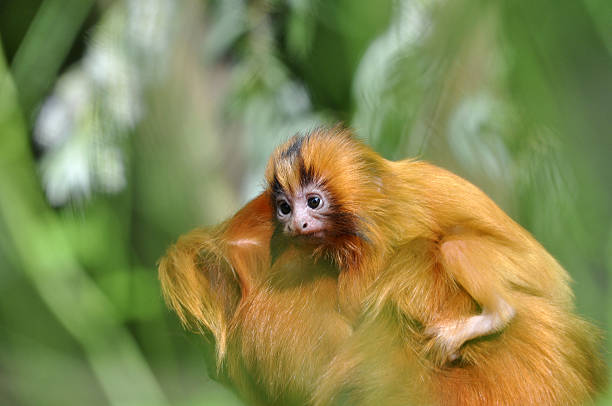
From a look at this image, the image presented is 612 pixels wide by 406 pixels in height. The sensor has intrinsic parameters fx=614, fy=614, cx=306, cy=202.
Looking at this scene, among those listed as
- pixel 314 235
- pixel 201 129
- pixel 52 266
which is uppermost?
pixel 314 235

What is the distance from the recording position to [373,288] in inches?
36.8

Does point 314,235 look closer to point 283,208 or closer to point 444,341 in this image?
point 283,208

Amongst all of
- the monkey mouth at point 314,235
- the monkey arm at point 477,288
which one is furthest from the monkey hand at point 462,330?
the monkey mouth at point 314,235

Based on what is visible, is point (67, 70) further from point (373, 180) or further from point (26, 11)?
point (373, 180)

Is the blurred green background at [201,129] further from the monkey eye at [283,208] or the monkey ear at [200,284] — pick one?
the monkey eye at [283,208]

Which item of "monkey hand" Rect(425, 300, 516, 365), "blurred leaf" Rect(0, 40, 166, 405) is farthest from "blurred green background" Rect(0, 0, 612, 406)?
"monkey hand" Rect(425, 300, 516, 365)

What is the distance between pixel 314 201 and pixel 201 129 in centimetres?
93

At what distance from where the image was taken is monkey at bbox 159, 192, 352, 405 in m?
0.93

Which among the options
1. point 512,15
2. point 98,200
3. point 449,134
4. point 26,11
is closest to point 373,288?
point 449,134

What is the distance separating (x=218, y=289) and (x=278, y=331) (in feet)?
0.56

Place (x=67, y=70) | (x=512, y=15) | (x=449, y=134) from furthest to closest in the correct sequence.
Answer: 1. (x=67, y=70)
2. (x=449, y=134)
3. (x=512, y=15)

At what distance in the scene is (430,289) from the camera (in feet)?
2.86

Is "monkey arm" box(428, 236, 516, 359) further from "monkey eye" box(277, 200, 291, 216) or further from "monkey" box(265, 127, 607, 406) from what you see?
"monkey eye" box(277, 200, 291, 216)

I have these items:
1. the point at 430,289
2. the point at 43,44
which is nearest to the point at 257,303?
the point at 430,289
